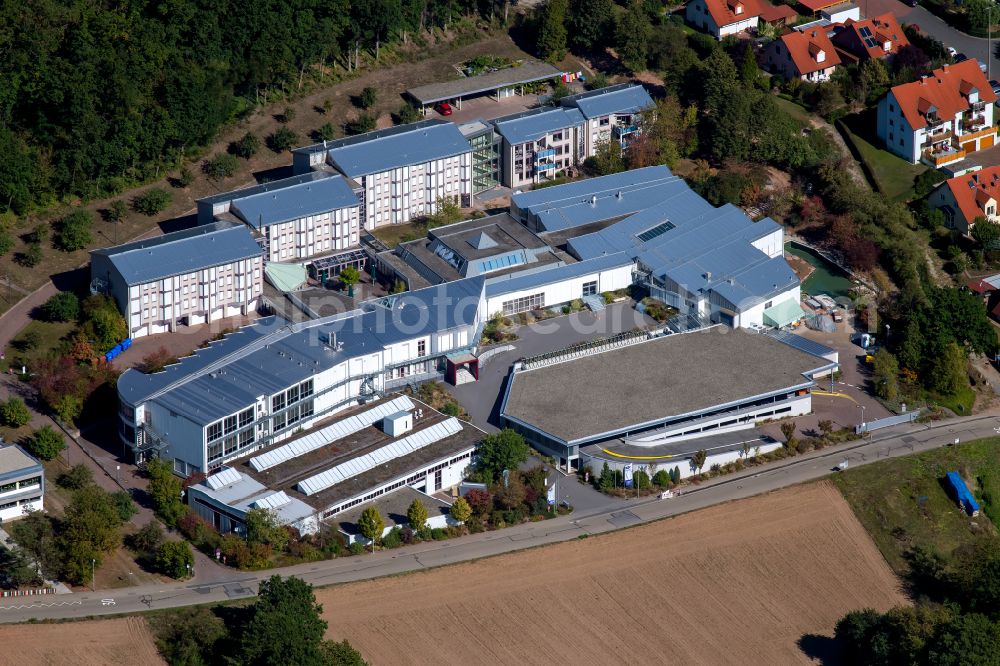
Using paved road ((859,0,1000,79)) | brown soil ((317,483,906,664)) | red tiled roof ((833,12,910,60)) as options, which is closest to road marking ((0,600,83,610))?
brown soil ((317,483,906,664))

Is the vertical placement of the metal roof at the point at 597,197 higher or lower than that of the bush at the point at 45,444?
higher

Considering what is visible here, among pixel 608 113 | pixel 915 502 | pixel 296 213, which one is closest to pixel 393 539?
pixel 296 213

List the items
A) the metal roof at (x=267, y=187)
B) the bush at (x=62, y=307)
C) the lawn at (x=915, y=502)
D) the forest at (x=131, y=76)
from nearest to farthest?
the lawn at (x=915, y=502) < the bush at (x=62, y=307) < the metal roof at (x=267, y=187) < the forest at (x=131, y=76)

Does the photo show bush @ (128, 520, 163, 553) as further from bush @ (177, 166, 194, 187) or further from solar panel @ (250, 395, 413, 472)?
bush @ (177, 166, 194, 187)

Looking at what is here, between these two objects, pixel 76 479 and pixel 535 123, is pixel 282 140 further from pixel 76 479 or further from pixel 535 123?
pixel 76 479

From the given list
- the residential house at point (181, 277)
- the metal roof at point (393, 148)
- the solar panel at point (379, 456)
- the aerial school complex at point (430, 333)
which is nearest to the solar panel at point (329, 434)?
the aerial school complex at point (430, 333)

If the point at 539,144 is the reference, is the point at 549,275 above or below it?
below

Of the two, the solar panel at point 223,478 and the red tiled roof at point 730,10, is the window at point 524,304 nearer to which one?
the solar panel at point 223,478
